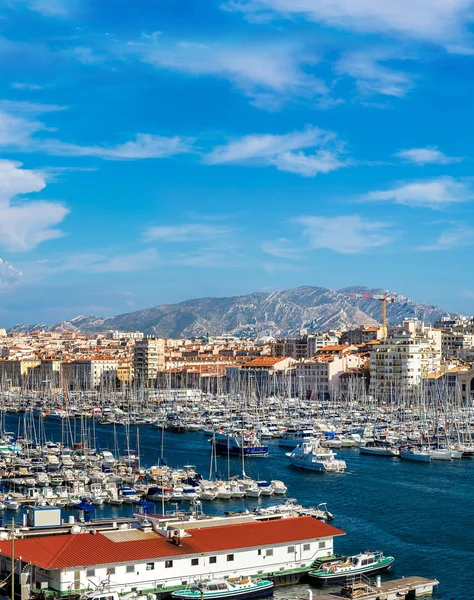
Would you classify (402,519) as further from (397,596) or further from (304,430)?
(304,430)

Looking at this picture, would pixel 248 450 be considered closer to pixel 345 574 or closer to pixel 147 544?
pixel 345 574

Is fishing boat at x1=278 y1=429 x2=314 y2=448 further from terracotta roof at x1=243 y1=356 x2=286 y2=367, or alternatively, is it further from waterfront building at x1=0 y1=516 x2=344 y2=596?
terracotta roof at x1=243 y1=356 x2=286 y2=367

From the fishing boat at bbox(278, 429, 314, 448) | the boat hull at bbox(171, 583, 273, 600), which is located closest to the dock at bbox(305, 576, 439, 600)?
the boat hull at bbox(171, 583, 273, 600)

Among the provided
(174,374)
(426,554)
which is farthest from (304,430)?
(174,374)

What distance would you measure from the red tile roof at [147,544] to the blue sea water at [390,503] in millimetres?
1334

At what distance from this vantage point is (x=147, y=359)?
10125cm

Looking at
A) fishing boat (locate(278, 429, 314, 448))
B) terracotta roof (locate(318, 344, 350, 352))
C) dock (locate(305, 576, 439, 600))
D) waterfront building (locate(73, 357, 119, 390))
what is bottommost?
dock (locate(305, 576, 439, 600))

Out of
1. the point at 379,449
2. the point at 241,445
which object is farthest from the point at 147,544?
the point at 379,449

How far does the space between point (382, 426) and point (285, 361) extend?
121ft

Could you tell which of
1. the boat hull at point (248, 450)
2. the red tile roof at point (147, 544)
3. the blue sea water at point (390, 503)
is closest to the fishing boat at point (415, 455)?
the blue sea water at point (390, 503)

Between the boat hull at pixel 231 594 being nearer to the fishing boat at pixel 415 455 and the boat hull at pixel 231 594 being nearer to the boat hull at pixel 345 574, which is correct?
the boat hull at pixel 345 574

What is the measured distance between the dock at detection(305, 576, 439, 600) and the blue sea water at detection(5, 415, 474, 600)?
1.31 ft

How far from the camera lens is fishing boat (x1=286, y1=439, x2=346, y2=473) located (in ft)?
129

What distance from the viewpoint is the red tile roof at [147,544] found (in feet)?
61.6
